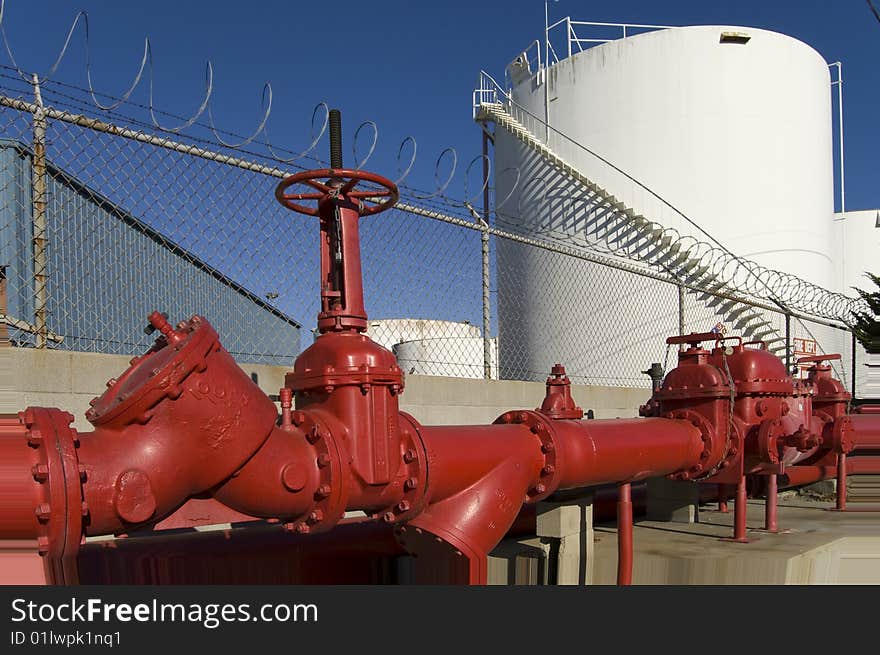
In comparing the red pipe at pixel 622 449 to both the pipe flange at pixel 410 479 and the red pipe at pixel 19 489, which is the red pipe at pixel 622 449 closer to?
the pipe flange at pixel 410 479

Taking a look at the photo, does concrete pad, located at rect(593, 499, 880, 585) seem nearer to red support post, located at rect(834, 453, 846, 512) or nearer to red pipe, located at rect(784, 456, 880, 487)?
red support post, located at rect(834, 453, 846, 512)

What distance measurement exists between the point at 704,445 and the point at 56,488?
3697 mm

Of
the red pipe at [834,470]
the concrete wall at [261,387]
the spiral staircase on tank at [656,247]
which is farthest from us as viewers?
the spiral staircase on tank at [656,247]

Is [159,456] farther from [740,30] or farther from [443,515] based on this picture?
[740,30]

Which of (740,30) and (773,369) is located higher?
(740,30)

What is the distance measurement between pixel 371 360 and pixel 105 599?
1.12 metres

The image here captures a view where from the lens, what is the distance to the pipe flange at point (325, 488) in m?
2.60

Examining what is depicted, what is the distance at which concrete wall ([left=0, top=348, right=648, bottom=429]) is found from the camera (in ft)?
10.9

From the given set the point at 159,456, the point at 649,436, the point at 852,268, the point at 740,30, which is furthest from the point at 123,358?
the point at 852,268

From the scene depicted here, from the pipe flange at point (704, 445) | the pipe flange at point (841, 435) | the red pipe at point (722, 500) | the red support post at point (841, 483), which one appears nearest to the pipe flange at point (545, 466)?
the pipe flange at point (704, 445)

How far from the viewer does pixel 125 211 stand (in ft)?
13.4

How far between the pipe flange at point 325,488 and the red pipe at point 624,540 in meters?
1.92

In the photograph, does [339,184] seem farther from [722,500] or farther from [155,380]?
[722,500]

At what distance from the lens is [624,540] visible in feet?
13.2
